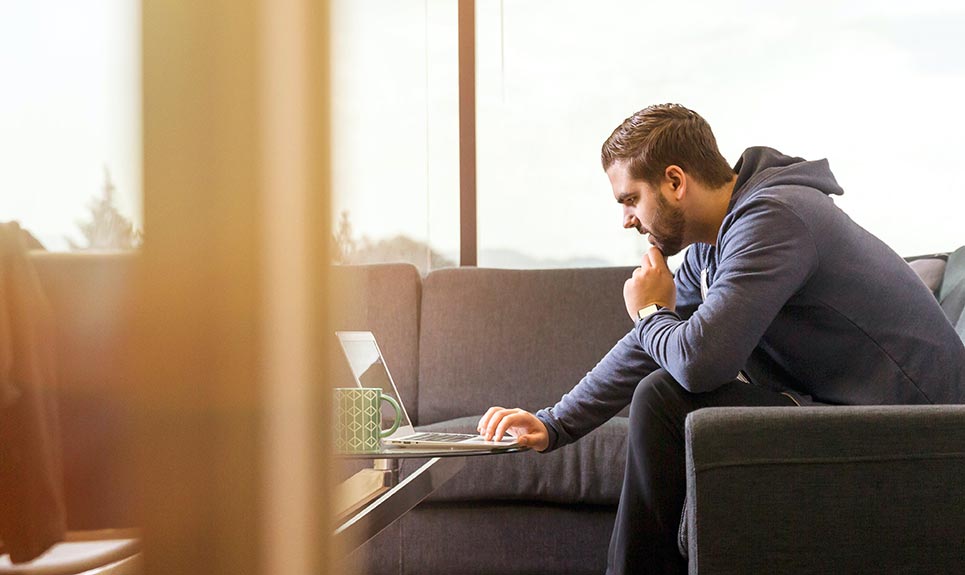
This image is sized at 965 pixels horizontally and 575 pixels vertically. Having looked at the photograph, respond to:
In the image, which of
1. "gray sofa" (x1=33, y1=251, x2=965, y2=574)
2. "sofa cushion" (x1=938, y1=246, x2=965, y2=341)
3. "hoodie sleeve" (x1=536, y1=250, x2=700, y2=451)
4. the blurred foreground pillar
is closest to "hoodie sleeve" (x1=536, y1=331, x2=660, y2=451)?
"hoodie sleeve" (x1=536, y1=250, x2=700, y2=451)

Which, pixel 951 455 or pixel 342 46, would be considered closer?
pixel 342 46

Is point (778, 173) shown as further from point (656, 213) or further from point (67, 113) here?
point (67, 113)

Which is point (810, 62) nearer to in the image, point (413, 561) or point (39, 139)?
point (413, 561)

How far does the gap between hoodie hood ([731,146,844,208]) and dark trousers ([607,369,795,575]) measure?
374 mm

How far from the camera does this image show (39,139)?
212 millimetres

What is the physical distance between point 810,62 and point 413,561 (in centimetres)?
213

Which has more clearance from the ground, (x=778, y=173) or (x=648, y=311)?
(x=778, y=173)

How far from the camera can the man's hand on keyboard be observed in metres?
1.42

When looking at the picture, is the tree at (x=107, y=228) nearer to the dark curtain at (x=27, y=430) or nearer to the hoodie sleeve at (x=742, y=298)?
the dark curtain at (x=27, y=430)

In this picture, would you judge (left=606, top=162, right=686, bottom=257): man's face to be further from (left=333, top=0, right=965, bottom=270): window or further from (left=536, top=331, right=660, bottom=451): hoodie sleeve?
(left=333, top=0, right=965, bottom=270): window

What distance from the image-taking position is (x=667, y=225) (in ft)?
5.54

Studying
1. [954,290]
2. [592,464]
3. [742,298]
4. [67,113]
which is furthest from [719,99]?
[67,113]

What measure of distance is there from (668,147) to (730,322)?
429 mm

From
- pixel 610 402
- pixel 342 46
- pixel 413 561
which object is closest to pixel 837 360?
pixel 610 402
